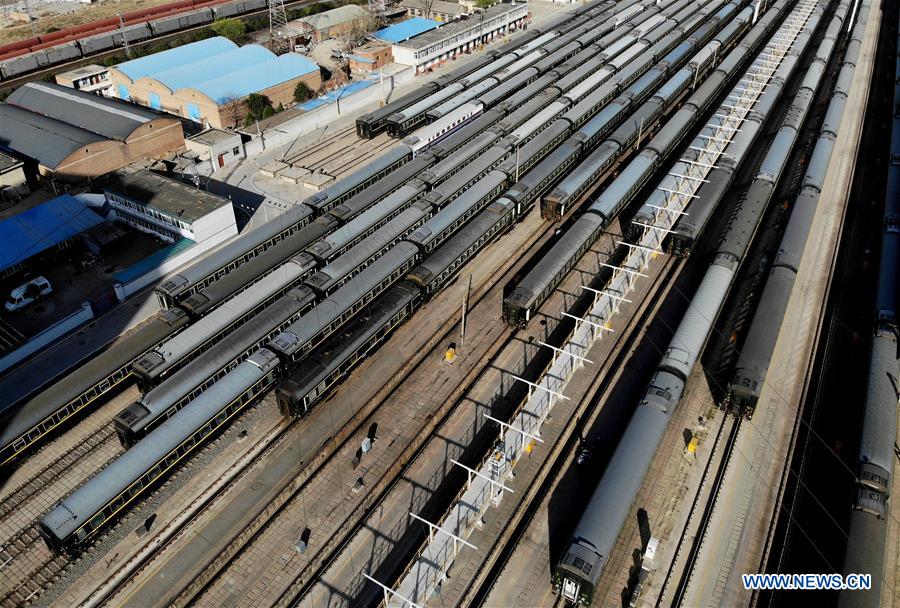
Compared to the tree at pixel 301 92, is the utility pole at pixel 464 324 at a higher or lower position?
lower

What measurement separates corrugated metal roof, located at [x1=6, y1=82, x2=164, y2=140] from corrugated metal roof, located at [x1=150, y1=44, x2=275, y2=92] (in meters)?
10.3

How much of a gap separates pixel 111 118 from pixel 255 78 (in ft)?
77.0

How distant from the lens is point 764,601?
110 feet

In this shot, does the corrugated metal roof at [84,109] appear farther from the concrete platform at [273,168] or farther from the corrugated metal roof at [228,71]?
the concrete platform at [273,168]

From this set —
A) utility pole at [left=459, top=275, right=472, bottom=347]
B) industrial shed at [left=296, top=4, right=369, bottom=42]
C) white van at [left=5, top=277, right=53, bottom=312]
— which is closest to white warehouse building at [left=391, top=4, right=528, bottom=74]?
industrial shed at [left=296, top=4, right=369, bottom=42]

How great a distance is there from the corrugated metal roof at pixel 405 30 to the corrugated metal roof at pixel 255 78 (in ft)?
72.1

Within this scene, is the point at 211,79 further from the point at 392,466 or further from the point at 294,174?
the point at 392,466

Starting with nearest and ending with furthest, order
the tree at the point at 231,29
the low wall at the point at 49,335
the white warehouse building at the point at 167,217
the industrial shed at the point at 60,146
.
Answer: the low wall at the point at 49,335 → the white warehouse building at the point at 167,217 → the industrial shed at the point at 60,146 → the tree at the point at 231,29

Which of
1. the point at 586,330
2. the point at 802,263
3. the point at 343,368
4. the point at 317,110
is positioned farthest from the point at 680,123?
the point at 343,368

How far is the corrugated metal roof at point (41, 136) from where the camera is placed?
234 ft

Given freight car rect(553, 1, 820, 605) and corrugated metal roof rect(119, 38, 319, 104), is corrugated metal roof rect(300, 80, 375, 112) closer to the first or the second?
corrugated metal roof rect(119, 38, 319, 104)

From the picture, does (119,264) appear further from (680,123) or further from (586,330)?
(680,123)

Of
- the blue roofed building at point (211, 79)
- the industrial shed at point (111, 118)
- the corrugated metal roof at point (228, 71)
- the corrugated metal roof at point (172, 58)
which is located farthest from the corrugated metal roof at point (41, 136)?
the corrugated metal roof at point (172, 58)

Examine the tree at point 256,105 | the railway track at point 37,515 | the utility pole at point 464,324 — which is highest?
the tree at point 256,105
